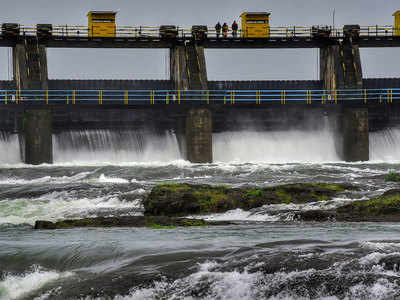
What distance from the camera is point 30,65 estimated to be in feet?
120

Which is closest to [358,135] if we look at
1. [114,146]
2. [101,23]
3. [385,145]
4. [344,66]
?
[385,145]

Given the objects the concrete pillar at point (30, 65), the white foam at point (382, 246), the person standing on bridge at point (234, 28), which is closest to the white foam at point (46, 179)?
the concrete pillar at point (30, 65)

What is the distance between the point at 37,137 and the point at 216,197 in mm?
20180

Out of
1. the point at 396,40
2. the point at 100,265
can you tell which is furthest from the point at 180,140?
the point at 100,265

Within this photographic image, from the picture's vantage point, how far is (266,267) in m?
7.66

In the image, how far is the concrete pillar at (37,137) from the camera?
3316cm

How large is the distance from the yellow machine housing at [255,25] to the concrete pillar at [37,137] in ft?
47.5

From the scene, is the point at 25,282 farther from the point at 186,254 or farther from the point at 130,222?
the point at 130,222

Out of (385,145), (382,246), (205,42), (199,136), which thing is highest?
(205,42)

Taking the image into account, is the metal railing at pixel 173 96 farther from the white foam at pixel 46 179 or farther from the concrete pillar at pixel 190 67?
the white foam at pixel 46 179

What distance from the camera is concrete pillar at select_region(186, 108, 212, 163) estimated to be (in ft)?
115

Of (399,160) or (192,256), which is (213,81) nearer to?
(399,160)

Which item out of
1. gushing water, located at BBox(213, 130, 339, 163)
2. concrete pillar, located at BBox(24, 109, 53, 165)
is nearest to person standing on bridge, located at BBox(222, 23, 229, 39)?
gushing water, located at BBox(213, 130, 339, 163)

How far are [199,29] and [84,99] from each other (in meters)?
8.53
